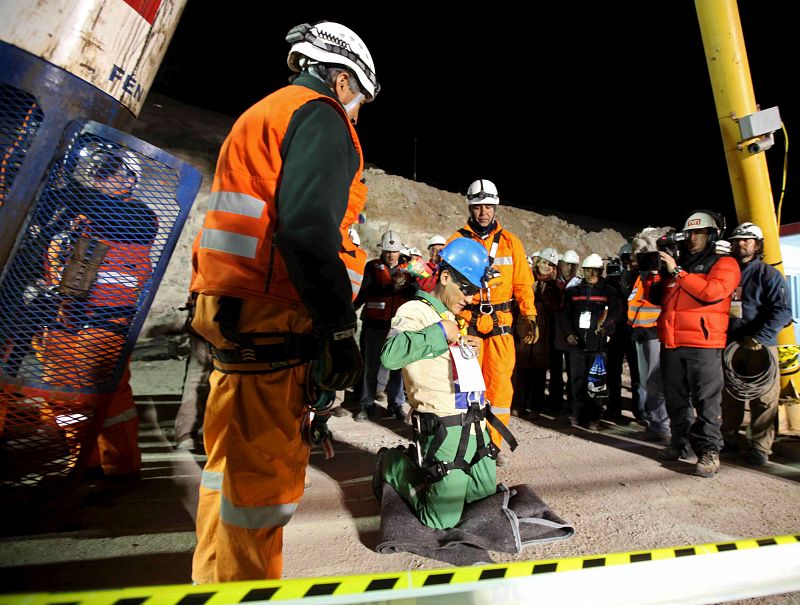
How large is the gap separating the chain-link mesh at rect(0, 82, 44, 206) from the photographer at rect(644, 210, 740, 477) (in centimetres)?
426

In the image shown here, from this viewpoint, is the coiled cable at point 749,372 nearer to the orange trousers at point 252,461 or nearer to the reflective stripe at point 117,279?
the orange trousers at point 252,461

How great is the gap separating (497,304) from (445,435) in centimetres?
178

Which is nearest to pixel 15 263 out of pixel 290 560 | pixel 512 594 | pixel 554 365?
pixel 290 560

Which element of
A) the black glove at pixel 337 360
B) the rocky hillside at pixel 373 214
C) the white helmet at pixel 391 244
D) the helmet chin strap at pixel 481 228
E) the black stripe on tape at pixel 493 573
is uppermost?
the rocky hillside at pixel 373 214

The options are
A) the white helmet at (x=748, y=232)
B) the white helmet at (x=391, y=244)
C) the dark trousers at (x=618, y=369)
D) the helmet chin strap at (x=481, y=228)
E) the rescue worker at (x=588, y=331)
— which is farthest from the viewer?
the white helmet at (x=391, y=244)

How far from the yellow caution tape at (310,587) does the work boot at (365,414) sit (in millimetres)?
4482

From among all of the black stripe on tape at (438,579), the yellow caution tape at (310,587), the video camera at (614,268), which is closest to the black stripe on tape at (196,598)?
the yellow caution tape at (310,587)

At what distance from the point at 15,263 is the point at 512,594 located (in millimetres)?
2094

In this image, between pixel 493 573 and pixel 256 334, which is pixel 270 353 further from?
pixel 493 573

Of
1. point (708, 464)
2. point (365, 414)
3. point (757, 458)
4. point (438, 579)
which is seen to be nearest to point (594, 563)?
point (438, 579)

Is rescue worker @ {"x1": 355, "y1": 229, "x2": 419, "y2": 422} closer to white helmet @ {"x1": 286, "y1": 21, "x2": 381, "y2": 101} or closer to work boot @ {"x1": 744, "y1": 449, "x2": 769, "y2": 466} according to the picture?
work boot @ {"x1": 744, "y1": 449, "x2": 769, "y2": 466}

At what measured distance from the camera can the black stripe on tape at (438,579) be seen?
1001 mm

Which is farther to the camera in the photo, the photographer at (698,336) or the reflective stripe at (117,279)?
the photographer at (698,336)

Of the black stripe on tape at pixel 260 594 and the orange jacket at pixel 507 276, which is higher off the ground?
the orange jacket at pixel 507 276
